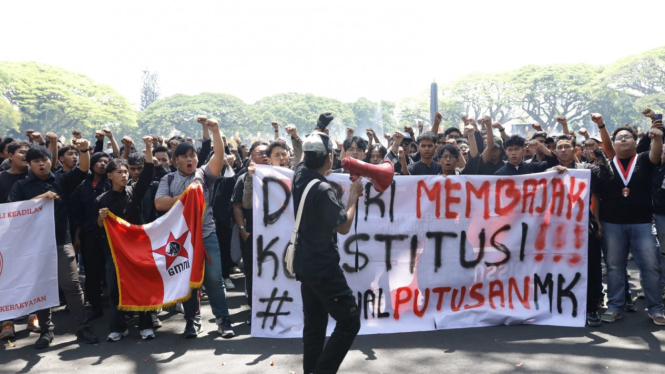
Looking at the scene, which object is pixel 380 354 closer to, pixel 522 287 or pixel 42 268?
pixel 522 287

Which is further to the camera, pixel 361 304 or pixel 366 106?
pixel 366 106

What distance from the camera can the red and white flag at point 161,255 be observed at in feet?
17.1

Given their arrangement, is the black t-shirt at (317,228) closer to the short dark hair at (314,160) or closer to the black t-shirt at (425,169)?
the short dark hair at (314,160)

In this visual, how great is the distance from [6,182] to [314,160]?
3684 mm

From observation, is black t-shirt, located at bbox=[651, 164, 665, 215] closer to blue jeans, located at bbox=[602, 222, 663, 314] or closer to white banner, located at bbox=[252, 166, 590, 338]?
blue jeans, located at bbox=[602, 222, 663, 314]

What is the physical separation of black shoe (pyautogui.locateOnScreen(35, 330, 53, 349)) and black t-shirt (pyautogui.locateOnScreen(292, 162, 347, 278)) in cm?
288

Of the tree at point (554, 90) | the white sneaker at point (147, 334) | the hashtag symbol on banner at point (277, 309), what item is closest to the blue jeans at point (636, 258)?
the hashtag symbol on banner at point (277, 309)

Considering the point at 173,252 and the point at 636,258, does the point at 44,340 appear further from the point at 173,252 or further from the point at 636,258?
the point at 636,258

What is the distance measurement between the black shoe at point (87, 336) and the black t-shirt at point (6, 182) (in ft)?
5.12

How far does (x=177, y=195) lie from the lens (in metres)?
5.29

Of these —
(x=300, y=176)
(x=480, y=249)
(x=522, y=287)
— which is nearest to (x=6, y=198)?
(x=300, y=176)

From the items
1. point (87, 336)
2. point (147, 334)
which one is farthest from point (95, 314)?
point (147, 334)

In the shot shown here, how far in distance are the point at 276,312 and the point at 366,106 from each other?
74.4 meters

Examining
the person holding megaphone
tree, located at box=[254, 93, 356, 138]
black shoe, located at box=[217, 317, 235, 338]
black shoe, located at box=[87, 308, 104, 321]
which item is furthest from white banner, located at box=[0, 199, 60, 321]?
tree, located at box=[254, 93, 356, 138]
